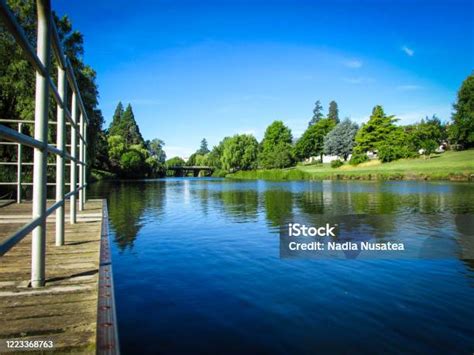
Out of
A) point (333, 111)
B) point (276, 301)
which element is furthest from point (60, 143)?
point (333, 111)

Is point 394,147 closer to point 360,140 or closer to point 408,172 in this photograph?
point 360,140

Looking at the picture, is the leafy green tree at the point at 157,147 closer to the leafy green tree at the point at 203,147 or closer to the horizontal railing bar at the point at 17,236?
the leafy green tree at the point at 203,147

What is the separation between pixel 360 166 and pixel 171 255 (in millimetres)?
59610

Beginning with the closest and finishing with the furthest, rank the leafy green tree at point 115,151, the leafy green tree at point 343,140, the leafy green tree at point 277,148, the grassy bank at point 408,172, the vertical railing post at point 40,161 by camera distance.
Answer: the vertical railing post at point 40,161 → the grassy bank at point 408,172 → the leafy green tree at point 115,151 → the leafy green tree at point 343,140 → the leafy green tree at point 277,148

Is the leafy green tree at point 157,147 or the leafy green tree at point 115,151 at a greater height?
the leafy green tree at point 157,147

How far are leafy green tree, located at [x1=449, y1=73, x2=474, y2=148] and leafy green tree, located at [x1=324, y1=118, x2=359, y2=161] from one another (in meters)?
18.5

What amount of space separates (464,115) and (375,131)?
14.0 metres

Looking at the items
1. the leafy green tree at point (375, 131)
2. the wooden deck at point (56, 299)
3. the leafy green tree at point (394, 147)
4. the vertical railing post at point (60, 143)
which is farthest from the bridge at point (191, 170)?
the wooden deck at point (56, 299)

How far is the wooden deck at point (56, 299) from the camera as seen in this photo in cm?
189

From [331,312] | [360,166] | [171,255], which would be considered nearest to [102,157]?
[360,166]

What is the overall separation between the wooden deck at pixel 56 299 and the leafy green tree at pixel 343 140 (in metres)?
74.6

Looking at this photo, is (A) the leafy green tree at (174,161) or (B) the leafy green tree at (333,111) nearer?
(B) the leafy green tree at (333,111)

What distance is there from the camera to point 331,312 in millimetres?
4965

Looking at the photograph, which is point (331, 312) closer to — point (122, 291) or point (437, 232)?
point (122, 291)
